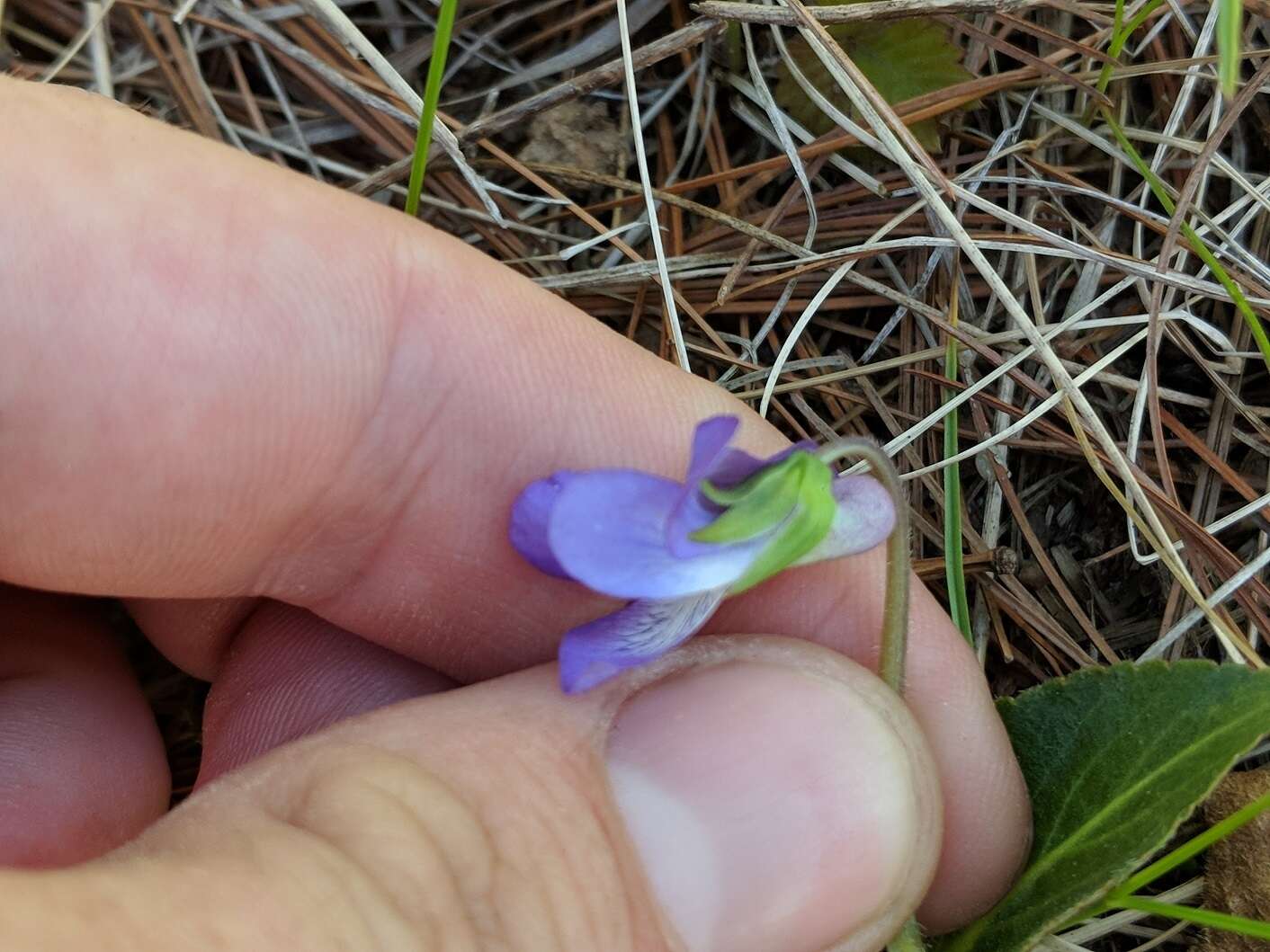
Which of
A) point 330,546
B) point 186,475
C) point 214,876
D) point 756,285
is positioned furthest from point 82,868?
point 756,285

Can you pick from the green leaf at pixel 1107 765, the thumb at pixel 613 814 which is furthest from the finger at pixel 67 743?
the green leaf at pixel 1107 765

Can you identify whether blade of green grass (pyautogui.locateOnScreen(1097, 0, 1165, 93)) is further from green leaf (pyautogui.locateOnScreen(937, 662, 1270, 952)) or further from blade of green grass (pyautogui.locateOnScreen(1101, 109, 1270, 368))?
green leaf (pyautogui.locateOnScreen(937, 662, 1270, 952))

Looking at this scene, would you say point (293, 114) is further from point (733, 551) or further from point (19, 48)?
point (733, 551)

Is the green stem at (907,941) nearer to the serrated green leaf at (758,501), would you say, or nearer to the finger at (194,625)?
the serrated green leaf at (758,501)

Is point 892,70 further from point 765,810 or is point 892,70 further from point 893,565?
point 765,810

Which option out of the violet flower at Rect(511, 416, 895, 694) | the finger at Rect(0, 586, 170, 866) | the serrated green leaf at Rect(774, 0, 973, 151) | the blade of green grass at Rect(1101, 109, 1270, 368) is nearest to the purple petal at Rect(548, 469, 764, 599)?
the violet flower at Rect(511, 416, 895, 694)
